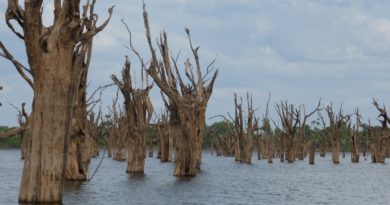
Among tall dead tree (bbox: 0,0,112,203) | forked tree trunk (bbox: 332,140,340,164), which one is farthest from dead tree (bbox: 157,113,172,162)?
tall dead tree (bbox: 0,0,112,203)

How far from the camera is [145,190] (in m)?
22.6

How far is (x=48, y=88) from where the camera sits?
13.5m

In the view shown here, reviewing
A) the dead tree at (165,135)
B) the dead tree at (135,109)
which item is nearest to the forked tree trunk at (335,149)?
the dead tree at (165,135)

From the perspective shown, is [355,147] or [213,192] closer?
[213,192]

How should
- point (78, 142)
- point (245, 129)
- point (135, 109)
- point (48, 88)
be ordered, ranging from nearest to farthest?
1. point (48, 88)
2. point (78, 142)
3. point (135, 109)
4. point (245, 129)

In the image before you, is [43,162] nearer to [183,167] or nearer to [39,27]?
[39,27]

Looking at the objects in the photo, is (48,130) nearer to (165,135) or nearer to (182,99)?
(182,99)

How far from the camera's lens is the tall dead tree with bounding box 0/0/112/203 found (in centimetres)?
1327

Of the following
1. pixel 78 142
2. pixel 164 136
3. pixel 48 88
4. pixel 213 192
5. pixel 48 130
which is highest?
pixel 164 136

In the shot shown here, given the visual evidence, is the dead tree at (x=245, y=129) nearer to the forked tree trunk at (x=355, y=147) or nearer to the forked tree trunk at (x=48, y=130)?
the forked tree trunk at (x=355, y=147)

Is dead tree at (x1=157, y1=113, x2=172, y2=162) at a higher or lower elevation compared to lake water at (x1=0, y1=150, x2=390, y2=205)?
higher

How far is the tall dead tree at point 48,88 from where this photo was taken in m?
13.3

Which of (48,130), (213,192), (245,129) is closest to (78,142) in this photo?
(213,192)

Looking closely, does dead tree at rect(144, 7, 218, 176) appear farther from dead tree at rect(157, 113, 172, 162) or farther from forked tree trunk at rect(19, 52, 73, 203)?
dead tree at rect(157, 113, 172, 162)
